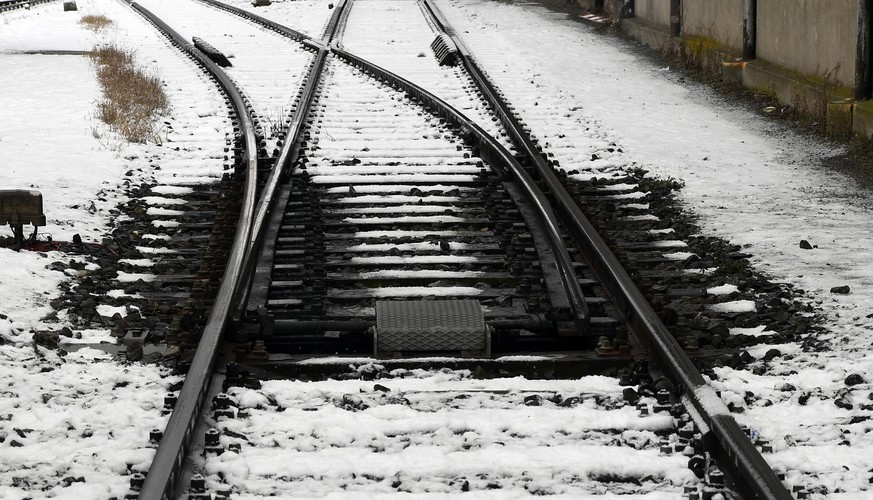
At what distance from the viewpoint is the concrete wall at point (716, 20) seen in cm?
1639

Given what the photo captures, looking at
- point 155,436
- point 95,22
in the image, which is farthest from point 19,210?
point 95,22

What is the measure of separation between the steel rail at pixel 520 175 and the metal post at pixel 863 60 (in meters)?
3.88

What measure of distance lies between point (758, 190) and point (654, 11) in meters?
12.5

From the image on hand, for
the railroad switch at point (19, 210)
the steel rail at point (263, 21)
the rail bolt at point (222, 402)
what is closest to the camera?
the rail bolt at point (222, 402)

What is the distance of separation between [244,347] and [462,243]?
2414 millimetres

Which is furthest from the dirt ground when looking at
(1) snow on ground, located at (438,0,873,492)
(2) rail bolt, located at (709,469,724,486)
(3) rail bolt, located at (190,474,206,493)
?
(3) rail bolt, located at (190,474,206,493)

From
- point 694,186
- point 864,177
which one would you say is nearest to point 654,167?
point 694,186

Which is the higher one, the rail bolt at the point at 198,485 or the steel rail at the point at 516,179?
the rail bolt at the point at 198,485

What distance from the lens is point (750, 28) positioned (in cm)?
1558

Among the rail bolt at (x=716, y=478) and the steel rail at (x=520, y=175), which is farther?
the steel rail at (x=520, y=175)

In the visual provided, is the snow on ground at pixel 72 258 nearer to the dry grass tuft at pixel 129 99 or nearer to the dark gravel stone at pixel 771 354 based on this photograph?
the dry grass tuft at pixel 129 99

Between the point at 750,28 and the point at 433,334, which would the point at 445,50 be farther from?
the point at 433,334

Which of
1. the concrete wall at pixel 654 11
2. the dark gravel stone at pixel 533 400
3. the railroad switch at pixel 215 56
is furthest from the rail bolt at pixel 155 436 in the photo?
the concrete wall at pixel 654 11

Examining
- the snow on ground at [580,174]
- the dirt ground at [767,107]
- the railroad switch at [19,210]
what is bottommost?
the dirt ground at [767,107]
